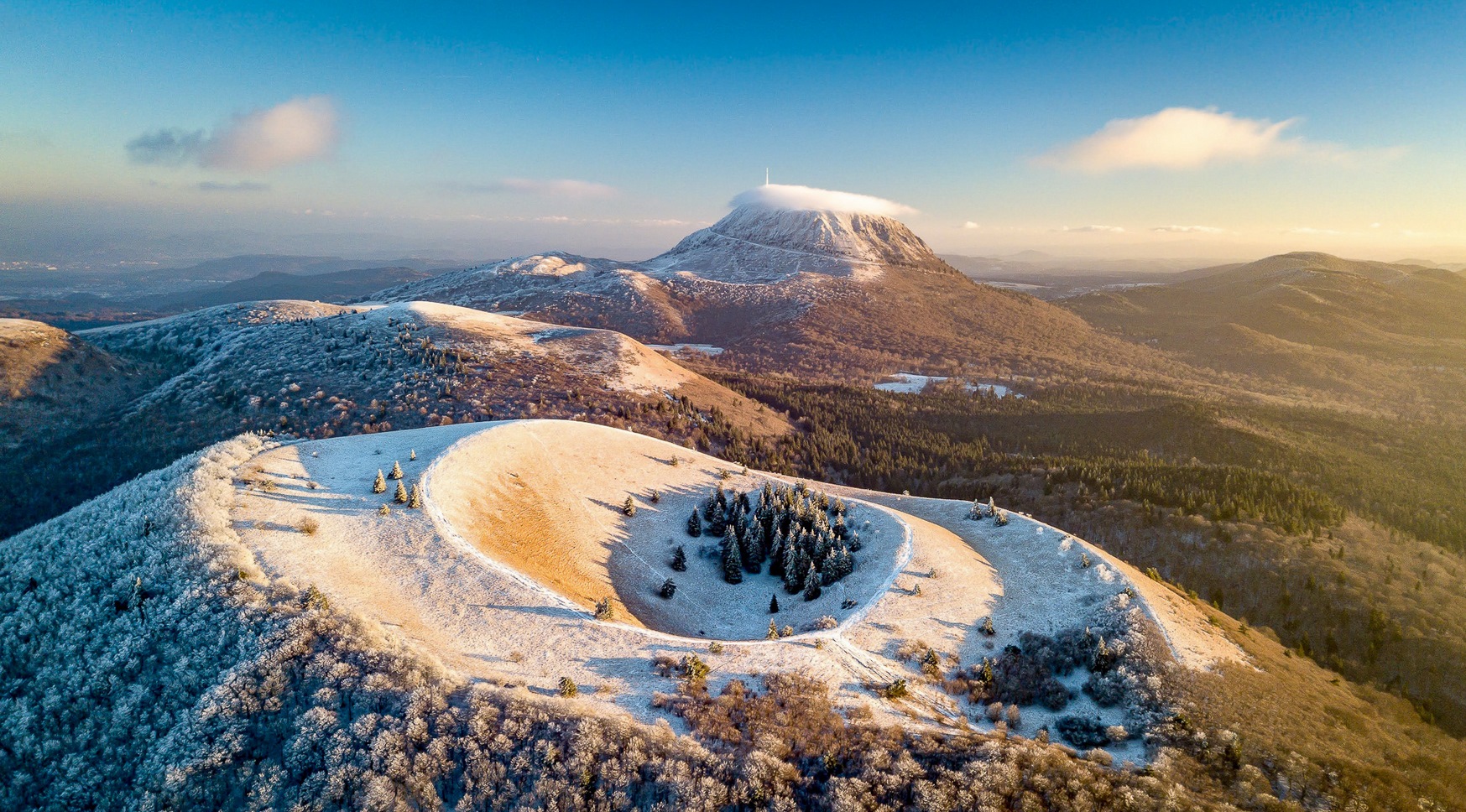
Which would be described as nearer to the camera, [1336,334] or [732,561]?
[732,561]

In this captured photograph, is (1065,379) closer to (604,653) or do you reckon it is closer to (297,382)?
(604,653)

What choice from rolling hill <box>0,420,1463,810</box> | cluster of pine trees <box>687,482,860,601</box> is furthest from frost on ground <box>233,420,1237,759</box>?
cluster of pine trees <box>687,482,860,601</box>

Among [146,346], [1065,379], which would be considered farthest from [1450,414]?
[146,346]

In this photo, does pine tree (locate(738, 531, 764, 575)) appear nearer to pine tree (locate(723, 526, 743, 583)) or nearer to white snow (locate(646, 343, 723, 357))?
pine tree (locate(723, 526, 743, 583))

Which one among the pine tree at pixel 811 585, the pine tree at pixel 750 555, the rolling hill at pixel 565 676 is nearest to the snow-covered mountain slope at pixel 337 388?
the rolling hill at pixel 565 676

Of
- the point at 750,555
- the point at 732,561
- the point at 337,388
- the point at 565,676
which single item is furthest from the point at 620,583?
the point at 337,388

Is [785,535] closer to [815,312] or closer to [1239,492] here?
[1239,492]
